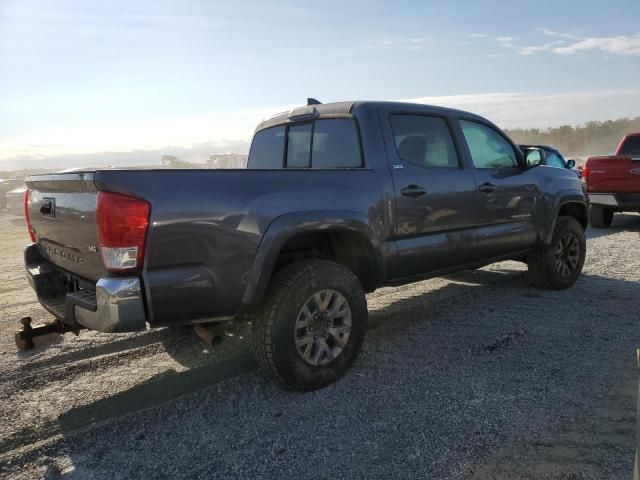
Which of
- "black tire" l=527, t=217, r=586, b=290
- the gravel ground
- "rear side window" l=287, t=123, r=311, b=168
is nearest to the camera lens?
the gravel ground

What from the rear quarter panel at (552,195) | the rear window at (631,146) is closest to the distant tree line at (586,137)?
the rear window at (631,146)

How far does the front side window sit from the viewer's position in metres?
4.67

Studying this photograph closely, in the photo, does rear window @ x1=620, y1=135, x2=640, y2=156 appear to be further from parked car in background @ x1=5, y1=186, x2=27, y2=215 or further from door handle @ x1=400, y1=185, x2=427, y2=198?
parked car in background @ x1=5, y1=186, x2=27, y2=215

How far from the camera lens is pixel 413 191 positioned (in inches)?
153

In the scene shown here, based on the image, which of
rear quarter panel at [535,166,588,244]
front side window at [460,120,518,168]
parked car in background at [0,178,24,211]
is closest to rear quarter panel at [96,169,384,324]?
front side window at [460,120,518,168]

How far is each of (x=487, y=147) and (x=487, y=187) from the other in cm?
49

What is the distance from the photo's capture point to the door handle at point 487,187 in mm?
4549

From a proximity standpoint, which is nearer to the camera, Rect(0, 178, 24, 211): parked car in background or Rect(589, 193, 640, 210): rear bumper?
Rect(589, 193, 640, 210): rear bumper

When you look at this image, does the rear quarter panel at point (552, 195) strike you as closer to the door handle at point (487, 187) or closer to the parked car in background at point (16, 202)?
the door handle at point (487, 187)

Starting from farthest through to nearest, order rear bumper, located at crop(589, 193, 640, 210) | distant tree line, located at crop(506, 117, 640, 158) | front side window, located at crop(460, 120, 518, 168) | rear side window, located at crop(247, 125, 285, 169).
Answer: distant tree line, located at crop(506, 117, 640, 158) → rear bumper, located at crop(589, 193, 640, 210) → front side window, located at crop(460, 120, 518, 168) → rear side window, located at crop(247, 125, 285, 169)

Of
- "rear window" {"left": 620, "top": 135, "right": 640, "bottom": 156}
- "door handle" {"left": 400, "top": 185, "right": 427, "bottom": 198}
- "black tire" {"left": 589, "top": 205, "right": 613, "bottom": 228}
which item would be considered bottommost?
"black tire" {"left": 589, "top": 205, "right": 613, "bottom": 228}

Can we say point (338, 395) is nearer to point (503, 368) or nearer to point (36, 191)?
point (503, 368)

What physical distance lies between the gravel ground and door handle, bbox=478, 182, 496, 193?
1207 millimetres

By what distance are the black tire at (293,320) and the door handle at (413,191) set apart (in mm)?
805
